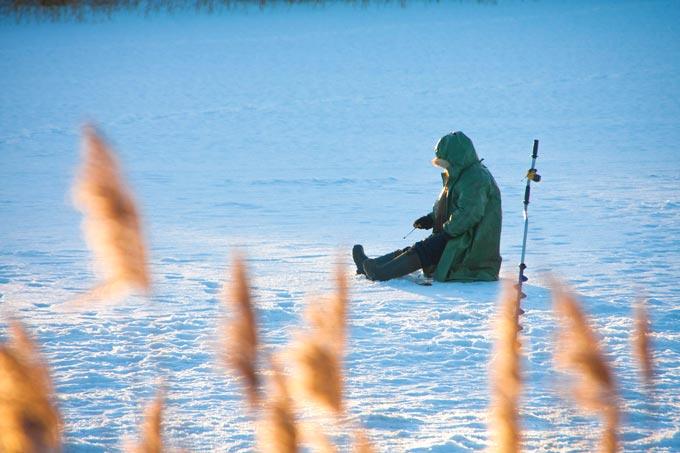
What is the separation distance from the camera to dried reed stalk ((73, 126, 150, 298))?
1.45 metres

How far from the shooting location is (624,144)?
15148 millimetres

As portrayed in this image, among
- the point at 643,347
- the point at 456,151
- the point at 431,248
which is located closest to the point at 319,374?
the point at 643,347

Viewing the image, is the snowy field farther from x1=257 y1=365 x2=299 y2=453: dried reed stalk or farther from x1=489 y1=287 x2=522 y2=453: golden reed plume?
x1=489 y1=287 x2=522 y2=453: golden reed plume

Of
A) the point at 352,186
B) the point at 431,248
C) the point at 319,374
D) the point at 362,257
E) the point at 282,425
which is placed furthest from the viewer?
the point at 352,186

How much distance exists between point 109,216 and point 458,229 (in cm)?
503

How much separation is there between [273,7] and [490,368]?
28149mm

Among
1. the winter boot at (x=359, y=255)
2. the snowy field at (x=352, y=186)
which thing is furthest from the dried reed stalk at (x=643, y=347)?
the winter boot at (x=359, y=255)

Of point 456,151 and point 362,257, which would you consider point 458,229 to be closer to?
point 456,151

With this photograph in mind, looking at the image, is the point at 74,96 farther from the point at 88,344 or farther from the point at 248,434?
the point at 248,434

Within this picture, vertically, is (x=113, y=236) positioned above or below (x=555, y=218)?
above

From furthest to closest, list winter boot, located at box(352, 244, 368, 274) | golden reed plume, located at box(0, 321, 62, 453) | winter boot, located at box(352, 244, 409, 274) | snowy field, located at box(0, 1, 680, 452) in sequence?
winter boot, located at box(352, 244, 368, 274) → winter boot, located at box(352, 244, 409, 274) → snowy field, located at box(0, 1, 680, 452) → golden reed plume, located at box(0, 321, 62, 453)

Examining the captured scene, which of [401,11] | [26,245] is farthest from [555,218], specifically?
[401,11]

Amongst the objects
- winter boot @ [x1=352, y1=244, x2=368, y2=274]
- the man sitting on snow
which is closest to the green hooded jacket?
the man sitting on snow

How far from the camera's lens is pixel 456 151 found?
641 cm
